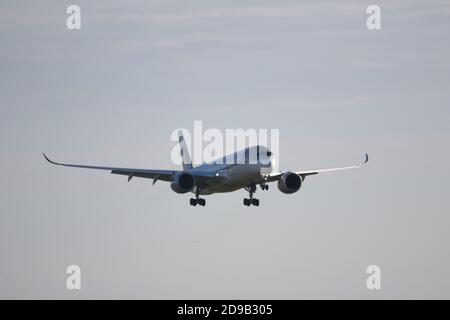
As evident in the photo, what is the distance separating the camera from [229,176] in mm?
110438

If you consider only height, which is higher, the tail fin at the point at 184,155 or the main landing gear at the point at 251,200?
the tail fin at the point at 184,155

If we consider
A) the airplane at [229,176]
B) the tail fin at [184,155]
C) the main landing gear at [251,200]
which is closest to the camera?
the airplane at [229,176]

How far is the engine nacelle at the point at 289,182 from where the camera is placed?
115 m

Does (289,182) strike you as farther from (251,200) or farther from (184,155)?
(184,155)

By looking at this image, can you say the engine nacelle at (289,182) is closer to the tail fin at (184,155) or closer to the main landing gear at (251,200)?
the main landing gear at (251,200)

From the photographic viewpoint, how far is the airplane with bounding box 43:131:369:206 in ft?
358

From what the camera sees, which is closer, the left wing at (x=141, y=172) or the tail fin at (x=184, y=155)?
the left wing at (x=141, y=172)

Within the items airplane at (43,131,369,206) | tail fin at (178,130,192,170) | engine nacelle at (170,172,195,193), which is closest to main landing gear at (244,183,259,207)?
airplane at (43,131,369,206)

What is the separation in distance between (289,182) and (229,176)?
25.0 feet

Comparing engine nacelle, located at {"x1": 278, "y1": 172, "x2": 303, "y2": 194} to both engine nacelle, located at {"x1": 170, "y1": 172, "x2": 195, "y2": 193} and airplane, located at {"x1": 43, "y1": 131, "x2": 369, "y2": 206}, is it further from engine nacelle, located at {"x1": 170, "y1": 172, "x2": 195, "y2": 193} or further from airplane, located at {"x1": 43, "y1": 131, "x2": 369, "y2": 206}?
engine nacelle, located at {"x1": 170, "y1": 172, "x2": 195, "y2": 193}

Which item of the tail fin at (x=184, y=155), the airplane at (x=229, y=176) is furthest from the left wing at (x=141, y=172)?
the tail fin at (x=184, y=155)
